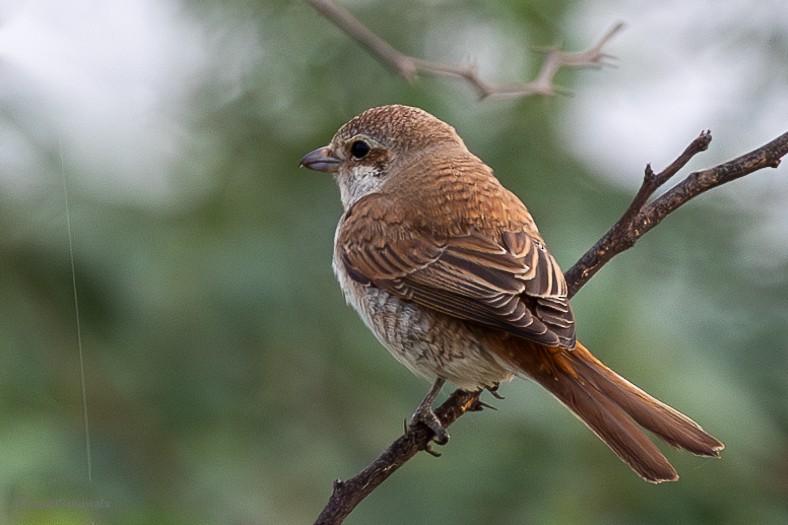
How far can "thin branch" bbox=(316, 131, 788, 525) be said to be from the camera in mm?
2871

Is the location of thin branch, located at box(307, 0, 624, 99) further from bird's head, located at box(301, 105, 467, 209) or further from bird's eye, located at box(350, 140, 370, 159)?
bird's eye, located at box(350, 140, 370, 159)

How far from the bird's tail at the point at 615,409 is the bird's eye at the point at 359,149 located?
1236 millimetres

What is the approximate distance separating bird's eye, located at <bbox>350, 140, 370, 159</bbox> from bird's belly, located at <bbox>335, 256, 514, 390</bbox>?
779 millimetres

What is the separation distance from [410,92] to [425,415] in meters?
1.77

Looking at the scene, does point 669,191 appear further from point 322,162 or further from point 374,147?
point 322,162

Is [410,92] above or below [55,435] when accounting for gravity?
above

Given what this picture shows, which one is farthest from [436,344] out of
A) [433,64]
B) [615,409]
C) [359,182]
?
[359,182]

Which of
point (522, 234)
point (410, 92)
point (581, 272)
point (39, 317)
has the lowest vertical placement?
point (581, 272)

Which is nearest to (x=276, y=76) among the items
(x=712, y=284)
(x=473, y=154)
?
(x=473, y=154)

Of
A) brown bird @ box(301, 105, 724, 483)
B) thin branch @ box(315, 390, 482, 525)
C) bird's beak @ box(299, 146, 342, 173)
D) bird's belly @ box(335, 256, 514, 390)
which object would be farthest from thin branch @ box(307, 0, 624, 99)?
thin branch @ box(315, 390, 482, 525)

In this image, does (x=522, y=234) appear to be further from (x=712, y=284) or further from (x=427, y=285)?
(x=712, y=284)

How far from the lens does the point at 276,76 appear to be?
5004mm

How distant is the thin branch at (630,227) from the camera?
2.87 meters

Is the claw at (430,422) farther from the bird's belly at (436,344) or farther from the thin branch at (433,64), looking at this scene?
the thin branch at (433,64)
